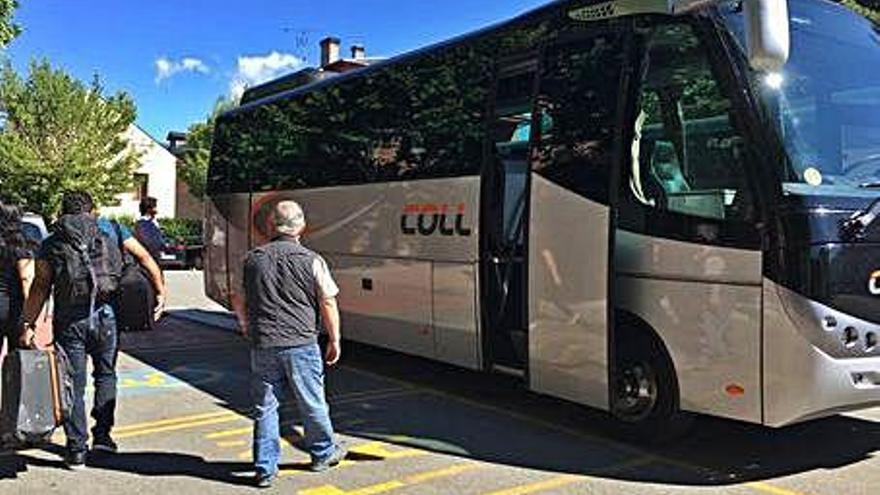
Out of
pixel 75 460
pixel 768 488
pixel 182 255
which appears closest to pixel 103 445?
pixel 75 460

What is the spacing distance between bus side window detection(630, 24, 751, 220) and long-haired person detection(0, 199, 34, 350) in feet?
13.8

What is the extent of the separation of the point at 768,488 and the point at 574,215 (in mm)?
2148

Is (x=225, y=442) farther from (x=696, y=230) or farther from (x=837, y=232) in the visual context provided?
(x=837, y=232)

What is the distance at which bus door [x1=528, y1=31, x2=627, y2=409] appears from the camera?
242 inches

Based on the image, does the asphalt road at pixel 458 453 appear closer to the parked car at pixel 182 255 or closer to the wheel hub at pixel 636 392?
the wheel hub at pixel 636 392

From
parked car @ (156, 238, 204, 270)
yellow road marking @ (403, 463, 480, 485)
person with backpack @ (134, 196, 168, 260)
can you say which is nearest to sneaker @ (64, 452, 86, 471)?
yellow road marking @ (403, 463, 480, 485)

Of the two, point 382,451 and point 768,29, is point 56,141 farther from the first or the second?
point 768,29

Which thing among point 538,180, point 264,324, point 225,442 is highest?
point 538,180

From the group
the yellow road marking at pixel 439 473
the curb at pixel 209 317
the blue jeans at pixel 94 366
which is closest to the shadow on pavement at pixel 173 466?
the blue jeans at pixel 94 366

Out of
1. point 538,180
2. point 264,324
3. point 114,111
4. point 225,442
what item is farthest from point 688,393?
point 114,111

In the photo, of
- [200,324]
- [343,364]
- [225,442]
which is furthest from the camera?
[200,324]

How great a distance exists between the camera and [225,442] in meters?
6.62

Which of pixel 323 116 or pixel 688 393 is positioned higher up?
pixel 323 116

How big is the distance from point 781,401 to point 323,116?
21.5 ft
